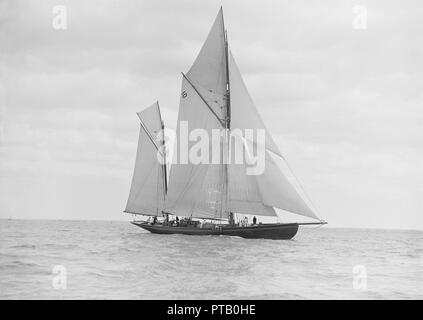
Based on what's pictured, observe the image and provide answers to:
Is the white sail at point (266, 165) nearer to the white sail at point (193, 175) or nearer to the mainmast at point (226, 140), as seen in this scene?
the mainmast at point (226, 140)

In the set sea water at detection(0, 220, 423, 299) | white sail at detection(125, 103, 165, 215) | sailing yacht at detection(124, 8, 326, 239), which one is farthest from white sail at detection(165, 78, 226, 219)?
sea water at detection(0, 220, 423, 299)

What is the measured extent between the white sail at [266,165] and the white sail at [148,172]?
13.4m

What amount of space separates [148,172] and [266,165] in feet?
58.4

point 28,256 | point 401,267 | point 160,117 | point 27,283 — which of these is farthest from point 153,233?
point 27,283

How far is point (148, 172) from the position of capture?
65.8 m

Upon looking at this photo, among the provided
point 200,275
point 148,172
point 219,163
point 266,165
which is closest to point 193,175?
point 219,163

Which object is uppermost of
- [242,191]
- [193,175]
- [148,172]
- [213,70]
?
[213,70]

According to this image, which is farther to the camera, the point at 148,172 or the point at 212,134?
the point at 148,172

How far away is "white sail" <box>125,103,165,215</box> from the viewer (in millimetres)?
65625

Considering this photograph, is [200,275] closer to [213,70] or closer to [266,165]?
[266,165]
